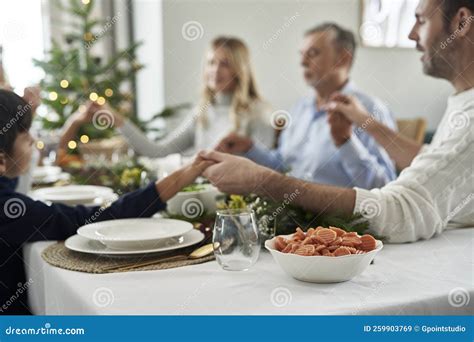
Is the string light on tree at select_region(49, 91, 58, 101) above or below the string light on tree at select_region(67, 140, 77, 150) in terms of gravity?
above

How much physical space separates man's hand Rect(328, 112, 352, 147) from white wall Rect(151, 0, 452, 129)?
169 centimetres

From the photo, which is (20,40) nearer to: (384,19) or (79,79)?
(79,79)

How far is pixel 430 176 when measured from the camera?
1.07 m

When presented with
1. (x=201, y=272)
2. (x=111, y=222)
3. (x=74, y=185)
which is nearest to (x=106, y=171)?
(x=74, y=185)

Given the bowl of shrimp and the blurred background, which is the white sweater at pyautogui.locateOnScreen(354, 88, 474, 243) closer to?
the bowl of shrimp

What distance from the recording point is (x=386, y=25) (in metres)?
4.02

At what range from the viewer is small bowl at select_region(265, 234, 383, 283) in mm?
794

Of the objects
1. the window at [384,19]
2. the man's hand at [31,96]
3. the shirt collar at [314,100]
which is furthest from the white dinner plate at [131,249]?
the window at [384,19]

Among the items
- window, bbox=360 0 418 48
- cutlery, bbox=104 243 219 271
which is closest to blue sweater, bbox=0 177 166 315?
cutlery, bbox=104 243 219 271

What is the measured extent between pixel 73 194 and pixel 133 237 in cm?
71

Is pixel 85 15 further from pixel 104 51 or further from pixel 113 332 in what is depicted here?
pixel 113 332

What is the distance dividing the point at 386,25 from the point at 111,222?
133 inches

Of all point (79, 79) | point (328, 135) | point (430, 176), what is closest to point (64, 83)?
point (79, 79)

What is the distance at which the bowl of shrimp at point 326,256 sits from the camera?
80 centimetres
